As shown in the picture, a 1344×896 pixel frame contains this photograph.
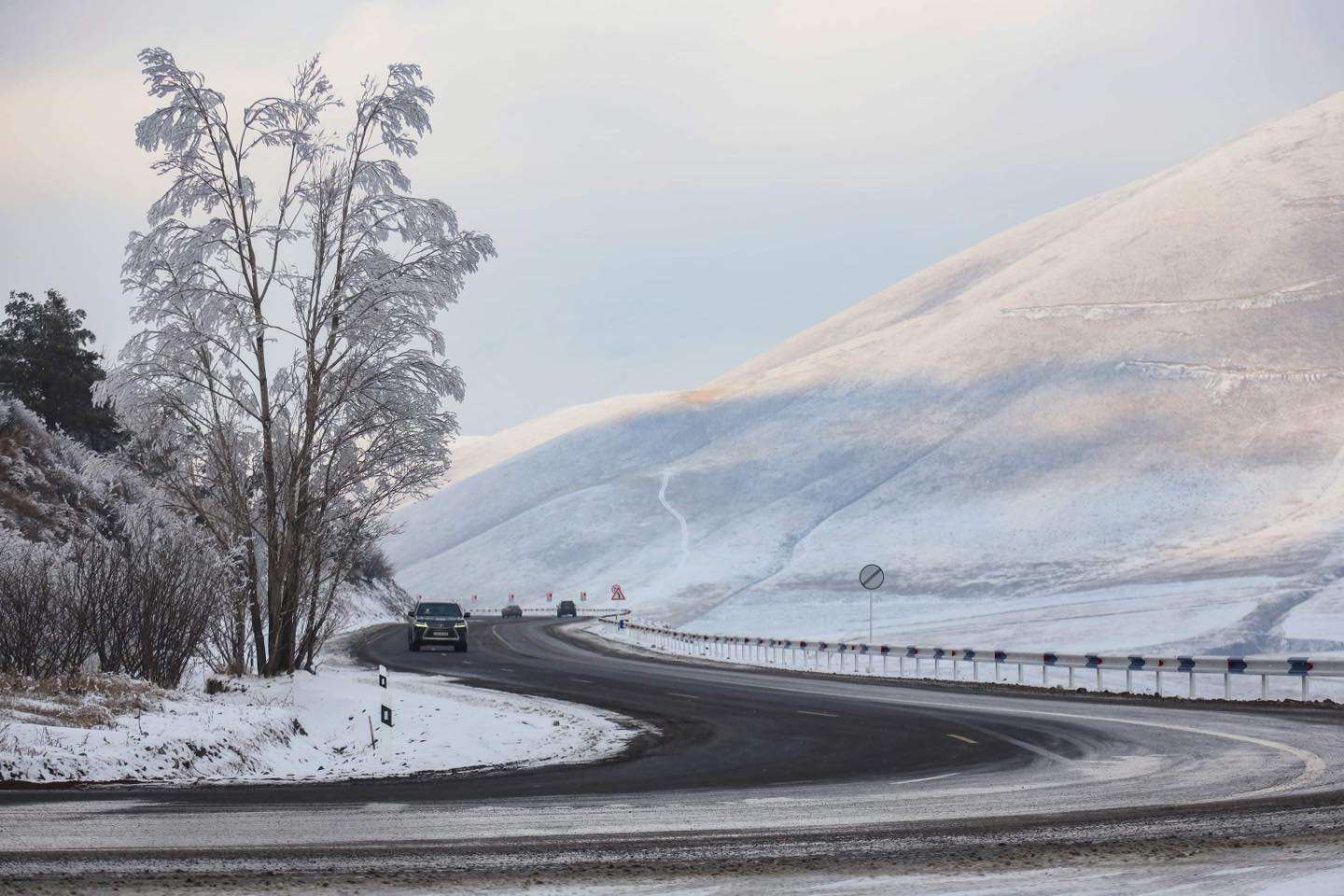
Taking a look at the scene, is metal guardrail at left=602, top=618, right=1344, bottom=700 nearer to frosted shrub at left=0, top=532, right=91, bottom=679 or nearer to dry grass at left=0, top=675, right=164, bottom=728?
dry grass at left=0, top=675, right=164, bottom=728

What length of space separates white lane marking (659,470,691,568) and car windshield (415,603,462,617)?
261 feet

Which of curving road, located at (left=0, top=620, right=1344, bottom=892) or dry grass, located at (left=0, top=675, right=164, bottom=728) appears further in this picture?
dry grass, located at (left=0, top=675, right=164, bottom=728)

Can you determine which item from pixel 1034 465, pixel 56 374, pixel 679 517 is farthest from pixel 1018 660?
pixel 679 517

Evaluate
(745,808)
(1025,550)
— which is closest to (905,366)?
(1025,550)

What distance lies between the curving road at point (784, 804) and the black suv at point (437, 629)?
27940mm

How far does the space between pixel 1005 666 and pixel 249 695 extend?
4153cm

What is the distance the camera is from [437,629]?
50.5 metres

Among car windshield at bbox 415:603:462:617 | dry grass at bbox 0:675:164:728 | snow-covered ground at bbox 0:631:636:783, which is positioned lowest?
snow-covered ground at bbox 0:631:636:783

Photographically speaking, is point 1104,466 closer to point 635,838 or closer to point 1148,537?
point 1148,537

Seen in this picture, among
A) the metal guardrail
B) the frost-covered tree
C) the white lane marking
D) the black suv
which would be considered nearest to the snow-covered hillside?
the white lane marking

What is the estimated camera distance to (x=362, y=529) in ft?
95.3

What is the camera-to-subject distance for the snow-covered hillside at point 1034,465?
9956cm

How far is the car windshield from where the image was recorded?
5134cm

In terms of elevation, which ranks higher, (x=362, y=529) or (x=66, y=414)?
(x=66, y=414)
